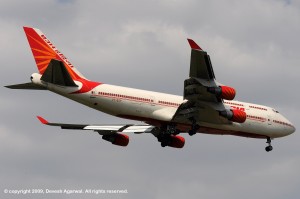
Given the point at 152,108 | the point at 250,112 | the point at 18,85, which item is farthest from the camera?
the point at 250,112

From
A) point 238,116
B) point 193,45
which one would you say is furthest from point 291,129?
point 193,45

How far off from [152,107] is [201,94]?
3964 mm

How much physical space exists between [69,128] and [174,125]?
818 centimetres

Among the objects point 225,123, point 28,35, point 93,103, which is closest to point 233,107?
point 225,123

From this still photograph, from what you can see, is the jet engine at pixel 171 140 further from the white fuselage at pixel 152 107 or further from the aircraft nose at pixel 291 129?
the aircraft nose at pixel 291 129

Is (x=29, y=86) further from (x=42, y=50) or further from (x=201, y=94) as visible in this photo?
(x=201, y=94)

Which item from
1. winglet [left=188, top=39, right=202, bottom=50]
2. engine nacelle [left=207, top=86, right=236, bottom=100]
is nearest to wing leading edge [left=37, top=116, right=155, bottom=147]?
engine nacelle [left=207, top=86, right=236, bottom=100]

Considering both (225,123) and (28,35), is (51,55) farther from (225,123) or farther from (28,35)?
(225,123)

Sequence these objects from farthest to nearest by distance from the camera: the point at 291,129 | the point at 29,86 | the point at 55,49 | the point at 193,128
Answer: the point at 291,129
the point at 55,49
the point at 193,128
the point at 29,86

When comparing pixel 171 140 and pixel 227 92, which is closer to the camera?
pixel 227 92

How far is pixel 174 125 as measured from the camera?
2164 inches

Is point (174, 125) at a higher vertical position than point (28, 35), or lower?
lower

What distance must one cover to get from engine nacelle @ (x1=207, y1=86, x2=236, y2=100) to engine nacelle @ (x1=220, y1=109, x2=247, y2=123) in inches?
131

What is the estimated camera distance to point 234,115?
5344cm
